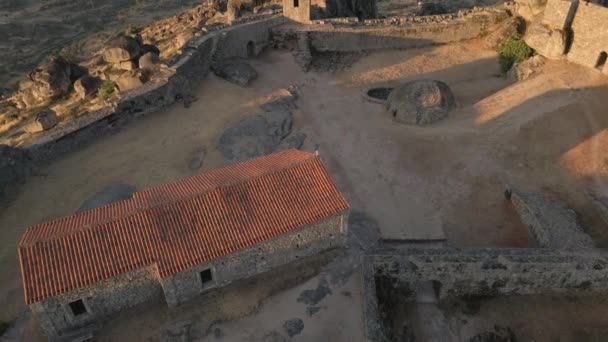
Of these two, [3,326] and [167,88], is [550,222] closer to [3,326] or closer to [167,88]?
[3,326]

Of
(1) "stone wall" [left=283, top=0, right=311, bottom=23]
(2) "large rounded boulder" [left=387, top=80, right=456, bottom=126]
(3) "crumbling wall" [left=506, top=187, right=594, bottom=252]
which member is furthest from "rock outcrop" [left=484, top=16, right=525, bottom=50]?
(3) "crumbling wall" [left=506, top=187, right=594, bottom=252]

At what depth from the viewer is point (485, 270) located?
20.5 metres

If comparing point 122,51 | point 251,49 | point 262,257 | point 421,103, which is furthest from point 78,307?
point 122,51

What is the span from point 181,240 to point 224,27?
2588cm

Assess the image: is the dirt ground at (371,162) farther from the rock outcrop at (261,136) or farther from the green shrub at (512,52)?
the green shrub at (512,52)

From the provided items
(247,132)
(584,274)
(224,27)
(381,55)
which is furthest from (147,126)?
(584,274)

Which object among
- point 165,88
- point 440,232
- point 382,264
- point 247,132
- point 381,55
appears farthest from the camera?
point 381,55

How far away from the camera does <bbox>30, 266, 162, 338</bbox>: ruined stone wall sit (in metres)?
16.7

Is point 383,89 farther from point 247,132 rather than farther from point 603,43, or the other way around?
point 603,43

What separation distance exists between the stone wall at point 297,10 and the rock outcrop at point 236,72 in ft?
23.5

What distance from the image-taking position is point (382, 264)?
20062mm

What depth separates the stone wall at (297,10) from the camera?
1578 inches

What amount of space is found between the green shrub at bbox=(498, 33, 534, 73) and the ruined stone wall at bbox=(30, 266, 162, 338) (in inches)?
1285

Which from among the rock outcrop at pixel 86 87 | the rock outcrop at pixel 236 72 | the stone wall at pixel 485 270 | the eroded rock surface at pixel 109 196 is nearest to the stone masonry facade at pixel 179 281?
the stone wall at pixel 485 270
